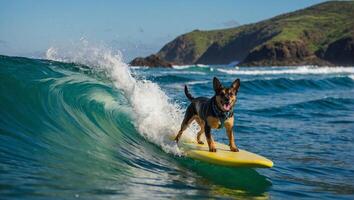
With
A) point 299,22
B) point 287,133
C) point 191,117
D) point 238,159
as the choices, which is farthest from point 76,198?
point 299,22

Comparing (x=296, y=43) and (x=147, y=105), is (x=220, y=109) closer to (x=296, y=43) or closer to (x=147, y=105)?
(x=147, y=105)

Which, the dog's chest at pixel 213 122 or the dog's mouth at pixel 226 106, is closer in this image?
the dog's mouth at pixel 226 106

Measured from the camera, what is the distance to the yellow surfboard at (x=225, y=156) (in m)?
7.36

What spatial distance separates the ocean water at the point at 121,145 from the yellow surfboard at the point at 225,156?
16 centimetres

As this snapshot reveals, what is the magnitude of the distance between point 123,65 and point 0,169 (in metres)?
7.37

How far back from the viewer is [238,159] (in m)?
7.52

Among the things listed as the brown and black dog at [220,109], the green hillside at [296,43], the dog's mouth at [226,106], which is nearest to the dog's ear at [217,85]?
the brown and black dog at [220,109]

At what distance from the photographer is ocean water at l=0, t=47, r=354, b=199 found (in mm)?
6066

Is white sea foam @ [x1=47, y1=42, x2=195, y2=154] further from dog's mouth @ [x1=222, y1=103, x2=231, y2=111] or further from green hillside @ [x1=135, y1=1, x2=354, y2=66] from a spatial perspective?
green hillside @ [x1=135, y1=1, x2=354, y2=66]

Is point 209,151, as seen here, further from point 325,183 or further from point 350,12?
point 350,12

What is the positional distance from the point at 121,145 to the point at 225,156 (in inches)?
84.1

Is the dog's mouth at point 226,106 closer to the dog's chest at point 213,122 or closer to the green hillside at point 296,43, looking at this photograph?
the dog's chest at point 213,122

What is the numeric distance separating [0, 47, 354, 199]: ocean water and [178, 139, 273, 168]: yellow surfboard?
16 centimetres

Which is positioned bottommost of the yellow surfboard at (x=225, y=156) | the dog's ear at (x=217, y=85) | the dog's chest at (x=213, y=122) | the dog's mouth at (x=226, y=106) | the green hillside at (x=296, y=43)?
the yellow surfboard at (x=225, y=156)
